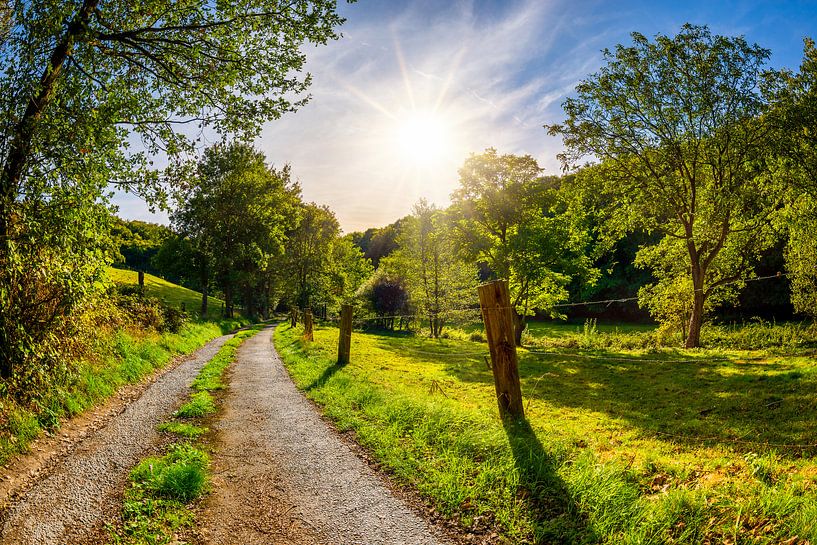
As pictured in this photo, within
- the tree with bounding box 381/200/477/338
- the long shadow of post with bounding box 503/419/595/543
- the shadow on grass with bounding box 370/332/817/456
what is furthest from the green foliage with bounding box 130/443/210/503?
the tree with bounding box 381/200/477/338

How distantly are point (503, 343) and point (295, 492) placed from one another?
3.98 metres

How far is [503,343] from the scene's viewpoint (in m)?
7.18

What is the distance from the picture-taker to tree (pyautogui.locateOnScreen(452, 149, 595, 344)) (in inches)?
1044

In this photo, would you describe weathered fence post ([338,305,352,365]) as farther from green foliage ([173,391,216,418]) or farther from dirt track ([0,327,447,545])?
dirt track ([0,327,447,545])

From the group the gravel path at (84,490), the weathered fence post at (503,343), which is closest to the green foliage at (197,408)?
the gravel path at (84,490)

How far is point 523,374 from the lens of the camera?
17469 mm

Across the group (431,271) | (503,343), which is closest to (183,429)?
(503,343)

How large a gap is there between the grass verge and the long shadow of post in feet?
12.7

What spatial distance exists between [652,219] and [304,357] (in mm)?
18551

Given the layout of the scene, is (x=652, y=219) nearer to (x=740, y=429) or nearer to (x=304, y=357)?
(x=740, y=429)

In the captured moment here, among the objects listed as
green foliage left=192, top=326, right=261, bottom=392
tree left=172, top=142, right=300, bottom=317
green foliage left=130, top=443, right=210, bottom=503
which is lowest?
green foliage left=192, top=326, right=261, bottom=392

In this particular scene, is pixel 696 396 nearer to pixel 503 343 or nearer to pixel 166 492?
pixel 503 343

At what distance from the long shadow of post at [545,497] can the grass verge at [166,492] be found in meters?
3.87

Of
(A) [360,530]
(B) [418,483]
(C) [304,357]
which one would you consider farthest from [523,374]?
(A) [360,530]
